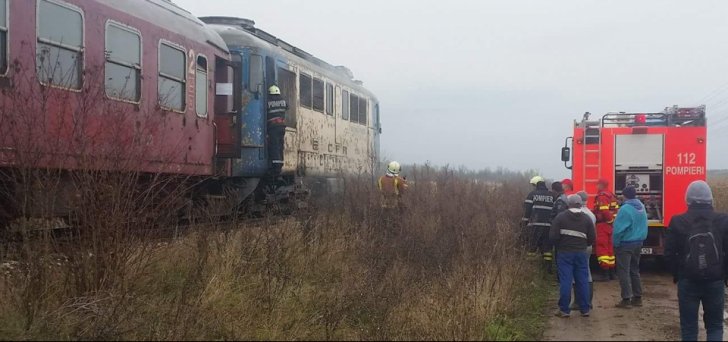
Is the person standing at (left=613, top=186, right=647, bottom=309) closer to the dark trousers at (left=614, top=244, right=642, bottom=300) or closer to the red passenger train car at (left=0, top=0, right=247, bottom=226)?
the dark trousers at (left=614, top=244, right=642, bottom=300)

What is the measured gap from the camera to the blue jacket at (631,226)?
27.1 ft

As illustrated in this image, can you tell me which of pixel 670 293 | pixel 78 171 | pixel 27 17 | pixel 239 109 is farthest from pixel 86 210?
pixel 670 293

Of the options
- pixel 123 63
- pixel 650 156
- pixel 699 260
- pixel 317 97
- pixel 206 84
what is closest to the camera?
pixel 699 260

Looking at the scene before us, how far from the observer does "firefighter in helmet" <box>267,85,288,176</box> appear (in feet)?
37.8

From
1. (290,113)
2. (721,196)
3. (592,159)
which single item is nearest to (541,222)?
(592,159)

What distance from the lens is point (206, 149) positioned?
1014 cm

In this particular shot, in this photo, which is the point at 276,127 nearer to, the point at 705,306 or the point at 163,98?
the point at 163,98

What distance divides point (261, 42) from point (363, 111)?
234 inches

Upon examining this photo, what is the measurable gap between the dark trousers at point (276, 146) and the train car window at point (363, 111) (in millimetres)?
5577

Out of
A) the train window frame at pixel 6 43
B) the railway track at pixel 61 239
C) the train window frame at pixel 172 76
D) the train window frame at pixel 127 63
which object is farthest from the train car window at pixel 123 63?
the railway track at pixel 61 239

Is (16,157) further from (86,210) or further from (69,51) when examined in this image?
(69,51)

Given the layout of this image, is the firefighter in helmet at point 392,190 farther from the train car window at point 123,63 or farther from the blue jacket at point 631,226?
the train car window at point 123,63

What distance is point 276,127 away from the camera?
11.6 metres

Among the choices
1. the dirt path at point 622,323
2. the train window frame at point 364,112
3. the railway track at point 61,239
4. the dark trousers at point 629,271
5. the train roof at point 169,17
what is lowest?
the dirt path at point 622,323
